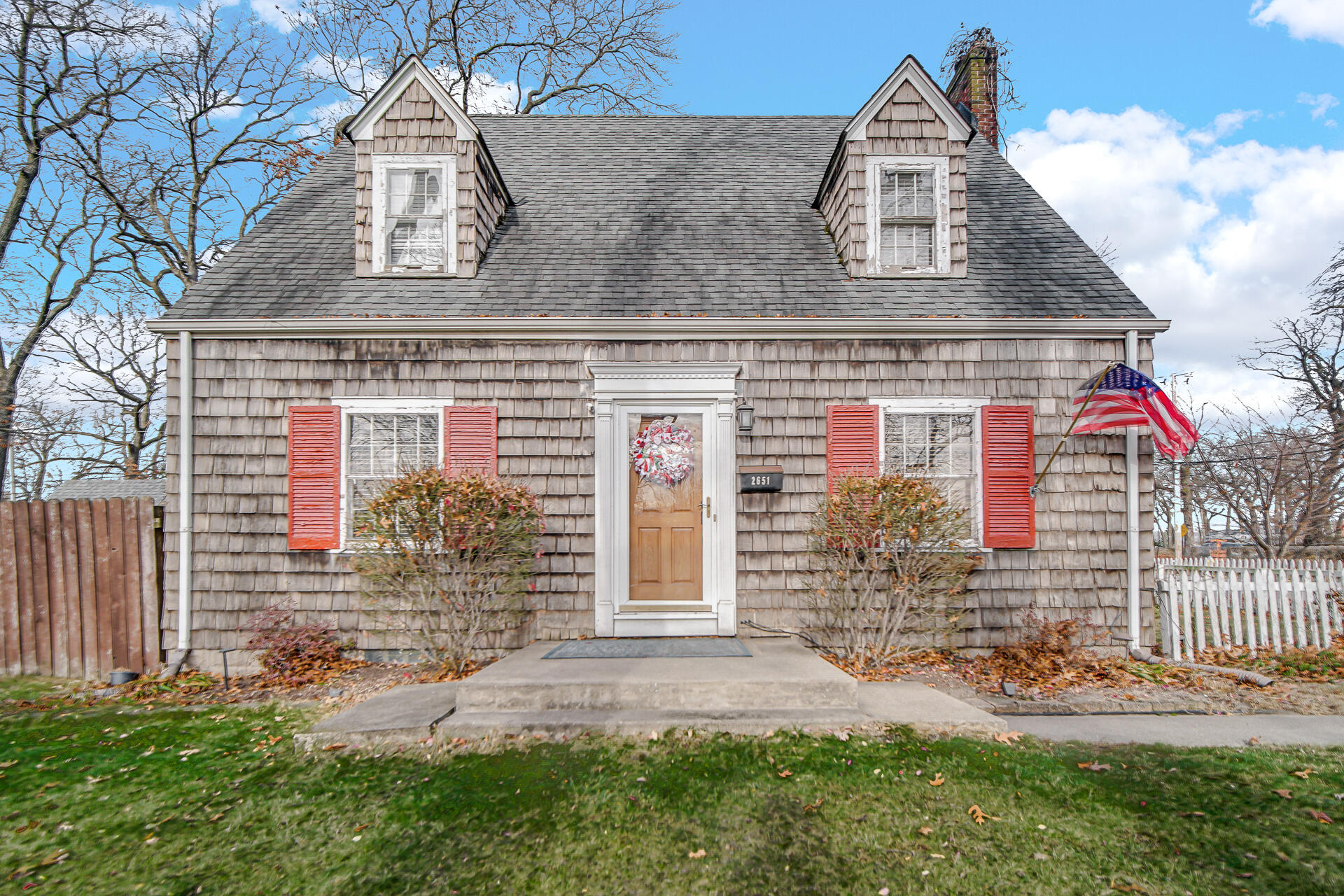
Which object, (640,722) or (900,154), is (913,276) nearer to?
(900,154)

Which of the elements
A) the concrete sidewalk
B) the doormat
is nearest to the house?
the doormat

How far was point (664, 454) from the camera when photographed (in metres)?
6.00

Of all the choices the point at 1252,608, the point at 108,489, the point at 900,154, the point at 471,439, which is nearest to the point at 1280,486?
the point at 1252,608

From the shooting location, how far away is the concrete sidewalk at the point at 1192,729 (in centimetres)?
412

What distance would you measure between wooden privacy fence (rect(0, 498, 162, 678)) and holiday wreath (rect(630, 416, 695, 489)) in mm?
4885

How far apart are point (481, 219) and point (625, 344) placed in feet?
7.93

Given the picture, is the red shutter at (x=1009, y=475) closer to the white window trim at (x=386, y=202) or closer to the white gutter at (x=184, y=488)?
the white window trim at (x=386, y=202)

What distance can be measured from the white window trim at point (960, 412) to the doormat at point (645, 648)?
7.75ft

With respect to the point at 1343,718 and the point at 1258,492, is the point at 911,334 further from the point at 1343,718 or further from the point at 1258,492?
the point at 1258,492

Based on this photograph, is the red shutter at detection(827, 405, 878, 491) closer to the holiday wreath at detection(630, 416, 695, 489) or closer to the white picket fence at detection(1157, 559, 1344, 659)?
the holiday wreath at detection(630, 416, 695, 489)

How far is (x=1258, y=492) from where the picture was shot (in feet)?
33.0

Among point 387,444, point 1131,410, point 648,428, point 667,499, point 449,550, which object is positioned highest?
point 1131,410

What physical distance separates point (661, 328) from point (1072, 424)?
4.15m

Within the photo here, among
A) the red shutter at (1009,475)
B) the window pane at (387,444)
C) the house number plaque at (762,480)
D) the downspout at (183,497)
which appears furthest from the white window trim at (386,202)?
the red shutter at (1009,475)
